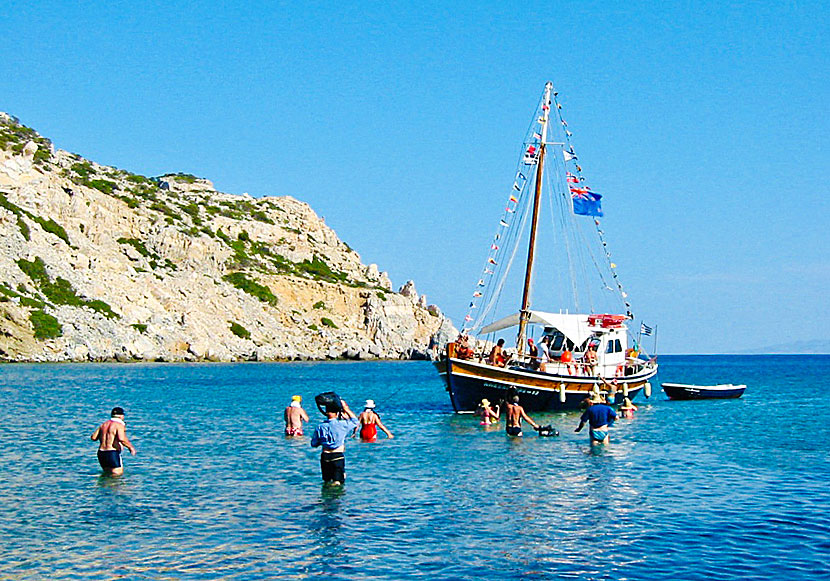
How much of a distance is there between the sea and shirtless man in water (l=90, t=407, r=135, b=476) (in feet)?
1.92

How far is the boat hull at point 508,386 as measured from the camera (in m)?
38.1

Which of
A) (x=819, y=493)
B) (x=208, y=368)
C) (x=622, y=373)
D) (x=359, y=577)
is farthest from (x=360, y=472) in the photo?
(x=208, y=368)

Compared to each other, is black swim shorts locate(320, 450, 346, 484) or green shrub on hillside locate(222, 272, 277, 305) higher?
green shrub on hillside locate(222, 272, 277, 305)

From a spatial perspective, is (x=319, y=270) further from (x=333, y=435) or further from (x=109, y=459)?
(x=333, y=435)

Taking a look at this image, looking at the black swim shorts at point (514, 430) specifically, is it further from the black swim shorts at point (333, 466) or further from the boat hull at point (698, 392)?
the boat hull at point (698, 392)

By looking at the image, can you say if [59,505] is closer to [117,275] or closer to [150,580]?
[150,580]

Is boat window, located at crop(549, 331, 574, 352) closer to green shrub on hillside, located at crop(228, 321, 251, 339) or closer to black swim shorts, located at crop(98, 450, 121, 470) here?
black swim shorts, located at crop(98, 450, 121, 470)

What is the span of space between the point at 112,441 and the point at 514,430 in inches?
575

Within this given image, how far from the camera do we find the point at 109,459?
2173 cm

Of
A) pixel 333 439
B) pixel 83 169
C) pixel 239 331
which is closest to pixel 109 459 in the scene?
pixel 333 439

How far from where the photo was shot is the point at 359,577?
43.2ft

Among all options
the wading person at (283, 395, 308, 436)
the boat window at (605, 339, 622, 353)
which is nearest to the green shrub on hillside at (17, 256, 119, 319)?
the boat window at (605, 339, 622, 353)

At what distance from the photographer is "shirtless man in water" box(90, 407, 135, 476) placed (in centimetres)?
2131

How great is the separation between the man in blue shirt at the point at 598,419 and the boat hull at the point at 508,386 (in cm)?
1005
